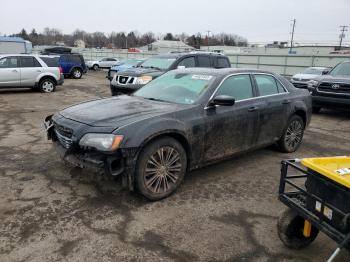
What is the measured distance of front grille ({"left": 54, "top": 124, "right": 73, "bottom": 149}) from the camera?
157 inches

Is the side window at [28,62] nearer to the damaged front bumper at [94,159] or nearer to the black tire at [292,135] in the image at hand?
the damaged front bumper at [94,159]

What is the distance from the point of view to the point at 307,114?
20.6ft

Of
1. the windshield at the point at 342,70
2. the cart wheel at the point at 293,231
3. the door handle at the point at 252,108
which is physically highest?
the windshield at the point at 342,70

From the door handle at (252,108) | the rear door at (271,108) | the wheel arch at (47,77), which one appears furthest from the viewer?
the wheel arch at (47,77)

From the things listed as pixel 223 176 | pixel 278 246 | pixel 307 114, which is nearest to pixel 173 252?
pixel 278 246

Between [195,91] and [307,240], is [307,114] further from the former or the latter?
[307,240]

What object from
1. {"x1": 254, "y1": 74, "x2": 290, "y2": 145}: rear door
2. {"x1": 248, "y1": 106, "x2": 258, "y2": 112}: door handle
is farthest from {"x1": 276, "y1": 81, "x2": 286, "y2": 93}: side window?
{"x1": 248, "y1": 106, "x2": 258, "y2": 112}: door handle

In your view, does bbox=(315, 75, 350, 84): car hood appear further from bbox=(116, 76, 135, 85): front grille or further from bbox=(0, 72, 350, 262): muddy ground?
bbox=(116, 76, 135, 85): front grille

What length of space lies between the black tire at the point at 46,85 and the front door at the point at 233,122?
1105 centimetres

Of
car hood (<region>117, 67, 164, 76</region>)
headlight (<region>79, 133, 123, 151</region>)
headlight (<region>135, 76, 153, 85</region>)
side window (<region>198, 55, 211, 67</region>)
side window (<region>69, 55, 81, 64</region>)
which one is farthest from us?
side window (<region>69, 55, 81, 64</region>)

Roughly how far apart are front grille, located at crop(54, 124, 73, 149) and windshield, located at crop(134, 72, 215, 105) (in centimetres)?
139

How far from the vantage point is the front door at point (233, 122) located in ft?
14.7

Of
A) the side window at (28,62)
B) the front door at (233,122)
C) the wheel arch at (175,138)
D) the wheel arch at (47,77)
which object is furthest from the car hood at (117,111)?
the wheel arch at (47,77)

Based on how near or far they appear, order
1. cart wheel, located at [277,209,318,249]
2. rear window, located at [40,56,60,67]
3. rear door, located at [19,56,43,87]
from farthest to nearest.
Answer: rear window, located at [40,56,60,67] → rear door, located at [19,56,43,87] → cart wheel, located at [277,209,318,249]
